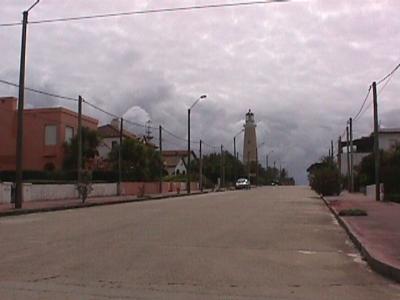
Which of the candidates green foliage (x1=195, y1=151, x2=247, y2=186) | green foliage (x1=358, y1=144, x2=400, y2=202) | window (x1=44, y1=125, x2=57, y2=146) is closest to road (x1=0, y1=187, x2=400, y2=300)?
green foliage (x1=358, y1=144, x2=400, y2=202)

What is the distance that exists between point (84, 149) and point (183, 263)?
52.0 meters

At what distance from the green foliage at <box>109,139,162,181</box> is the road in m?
43.4

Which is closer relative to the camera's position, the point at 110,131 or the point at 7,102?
the point at 7,102

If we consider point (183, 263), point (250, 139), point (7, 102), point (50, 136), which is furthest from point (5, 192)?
point (250, 139)

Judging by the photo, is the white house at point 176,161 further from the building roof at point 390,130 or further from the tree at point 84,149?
the tree at point 84,149

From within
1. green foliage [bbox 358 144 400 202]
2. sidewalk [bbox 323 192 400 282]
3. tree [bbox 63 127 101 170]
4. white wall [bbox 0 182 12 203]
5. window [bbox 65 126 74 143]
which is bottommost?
sidewalk [bbox 323 192 400 282]

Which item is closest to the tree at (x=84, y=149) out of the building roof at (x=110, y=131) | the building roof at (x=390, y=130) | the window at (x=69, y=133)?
the window at (x=69, y=133)

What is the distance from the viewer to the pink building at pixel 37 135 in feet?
213

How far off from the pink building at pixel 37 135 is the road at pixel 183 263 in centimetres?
4346

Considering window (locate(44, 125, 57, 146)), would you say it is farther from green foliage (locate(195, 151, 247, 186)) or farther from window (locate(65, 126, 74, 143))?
green foliage (locate(195, 151, 247, 186))

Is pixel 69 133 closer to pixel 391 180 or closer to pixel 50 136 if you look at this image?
pixel 50 136

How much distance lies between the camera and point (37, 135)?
65.9 metres

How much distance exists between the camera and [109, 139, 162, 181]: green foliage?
215 ft

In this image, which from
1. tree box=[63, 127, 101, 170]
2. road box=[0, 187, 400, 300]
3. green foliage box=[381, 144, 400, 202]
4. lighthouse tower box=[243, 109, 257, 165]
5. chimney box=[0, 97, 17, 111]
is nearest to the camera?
road box=[0, 187, 400, 300]
